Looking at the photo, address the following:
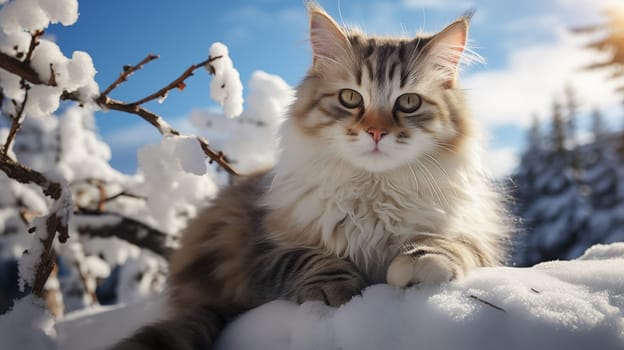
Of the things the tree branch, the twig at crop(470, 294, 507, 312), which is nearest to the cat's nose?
the twig at crop(470, 294, 507, 312)

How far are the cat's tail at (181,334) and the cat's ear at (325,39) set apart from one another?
876 millimetres

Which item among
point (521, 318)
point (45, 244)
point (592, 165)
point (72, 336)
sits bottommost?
point (592, 165)

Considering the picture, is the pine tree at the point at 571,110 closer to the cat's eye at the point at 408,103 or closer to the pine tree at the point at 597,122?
the pine tree at the point at 597,122

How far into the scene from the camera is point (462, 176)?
5.11 feet

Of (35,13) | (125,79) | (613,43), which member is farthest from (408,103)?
(613,43)

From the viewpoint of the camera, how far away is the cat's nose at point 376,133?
4.43ft

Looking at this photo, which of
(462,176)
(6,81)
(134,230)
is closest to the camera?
(6,81)

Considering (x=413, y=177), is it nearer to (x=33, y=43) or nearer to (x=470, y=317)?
(x=470, y=317)

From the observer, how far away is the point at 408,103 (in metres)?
1.50

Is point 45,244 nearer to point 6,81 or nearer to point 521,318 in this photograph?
point 6,81

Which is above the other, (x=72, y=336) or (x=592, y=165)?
(x=72, y=336)

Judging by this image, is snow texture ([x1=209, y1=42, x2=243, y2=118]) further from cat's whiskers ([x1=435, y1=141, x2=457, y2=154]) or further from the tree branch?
the tree branch

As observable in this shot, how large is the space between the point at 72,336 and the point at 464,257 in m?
1.52

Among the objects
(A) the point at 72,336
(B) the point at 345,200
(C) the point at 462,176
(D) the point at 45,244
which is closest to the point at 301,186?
(B) the point at 345,200
